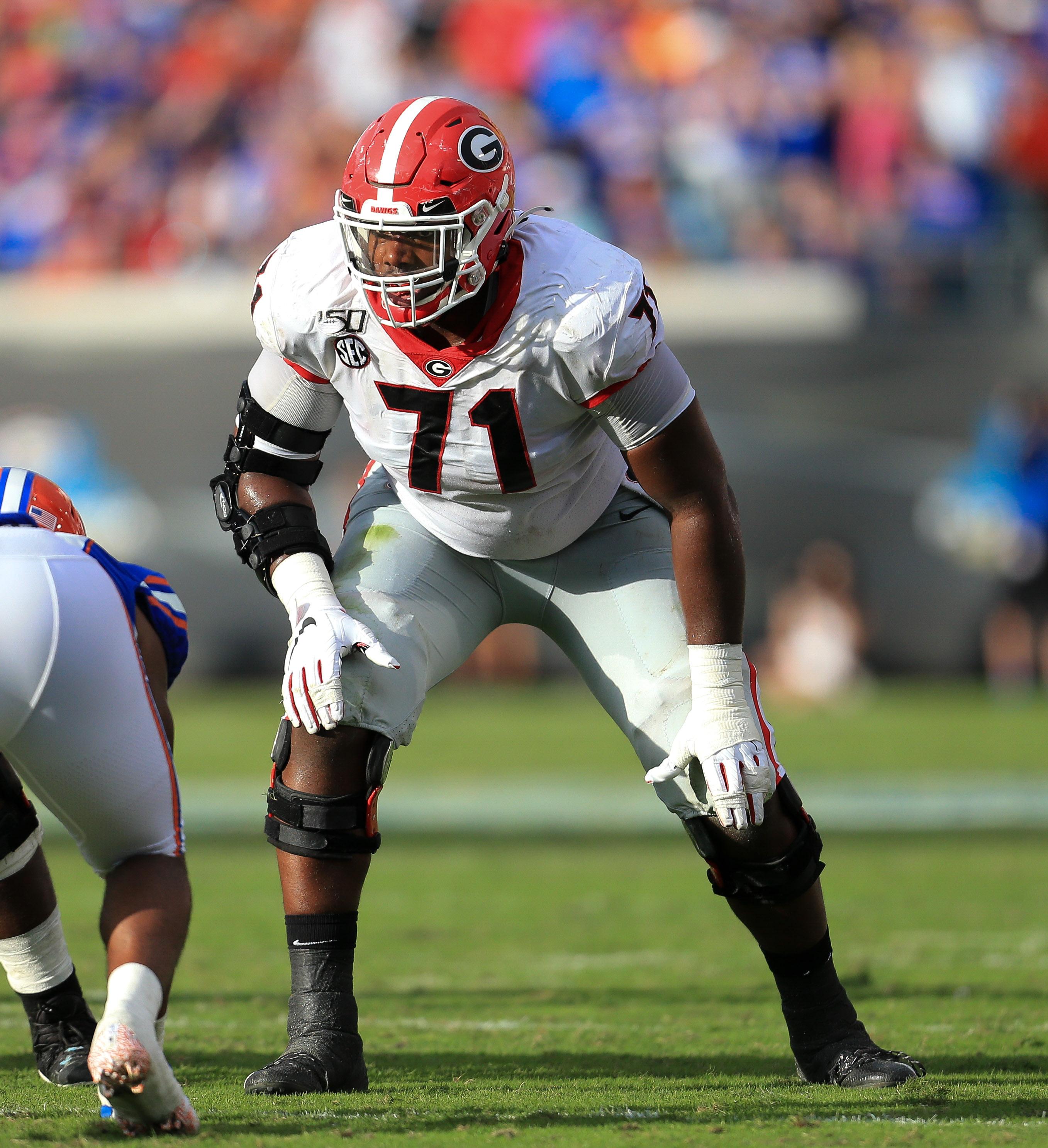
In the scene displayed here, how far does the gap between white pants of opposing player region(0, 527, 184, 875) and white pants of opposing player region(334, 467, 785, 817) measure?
45cm

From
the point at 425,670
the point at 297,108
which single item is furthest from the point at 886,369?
the point at 425,670

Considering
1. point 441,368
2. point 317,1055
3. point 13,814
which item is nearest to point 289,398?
point 441,368

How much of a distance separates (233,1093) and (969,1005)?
1926mm

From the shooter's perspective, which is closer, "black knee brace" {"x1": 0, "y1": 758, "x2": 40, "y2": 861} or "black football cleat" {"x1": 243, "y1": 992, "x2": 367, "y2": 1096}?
"black football cleat" {"x1": 243, "y1": 992, "x2": 367, "y2": 1096}

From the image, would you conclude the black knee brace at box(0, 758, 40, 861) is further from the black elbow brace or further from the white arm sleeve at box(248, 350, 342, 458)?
the white arm sleeve at box(248, 350, 342, 458)

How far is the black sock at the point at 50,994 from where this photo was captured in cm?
332

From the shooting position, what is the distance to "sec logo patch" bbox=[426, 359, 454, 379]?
10.4 feet

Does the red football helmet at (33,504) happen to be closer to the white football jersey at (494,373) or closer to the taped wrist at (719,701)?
the white football jersey at (494,373)

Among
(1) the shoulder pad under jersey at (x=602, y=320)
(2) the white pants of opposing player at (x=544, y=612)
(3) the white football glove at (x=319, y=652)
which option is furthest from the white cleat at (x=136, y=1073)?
(1) the shoulder pad under jersey at (x=602, y=320)

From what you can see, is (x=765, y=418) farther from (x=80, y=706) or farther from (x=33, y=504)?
(x=80, y=706)

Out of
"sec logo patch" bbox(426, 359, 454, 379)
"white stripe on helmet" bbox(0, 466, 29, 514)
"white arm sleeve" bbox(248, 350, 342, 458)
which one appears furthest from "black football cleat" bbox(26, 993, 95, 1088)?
"sec logo patch" bbox(426, 359, 454, 379)

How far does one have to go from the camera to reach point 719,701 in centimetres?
316

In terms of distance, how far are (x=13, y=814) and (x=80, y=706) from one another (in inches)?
21.1

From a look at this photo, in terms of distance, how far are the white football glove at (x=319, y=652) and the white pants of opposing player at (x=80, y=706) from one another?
0.31 metres
